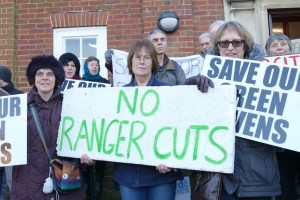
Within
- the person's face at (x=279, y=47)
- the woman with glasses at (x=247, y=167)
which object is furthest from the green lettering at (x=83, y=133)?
the person's face at (x=279, y=47)

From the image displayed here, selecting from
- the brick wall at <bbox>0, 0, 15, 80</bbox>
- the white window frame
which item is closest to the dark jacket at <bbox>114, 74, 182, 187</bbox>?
the white window frame

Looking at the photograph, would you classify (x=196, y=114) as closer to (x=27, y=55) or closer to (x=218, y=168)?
(x=218, y=168)

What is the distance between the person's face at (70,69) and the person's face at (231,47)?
2.38m

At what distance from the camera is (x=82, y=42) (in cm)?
610

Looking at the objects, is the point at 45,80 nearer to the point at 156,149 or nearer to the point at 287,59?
the point at 156,149

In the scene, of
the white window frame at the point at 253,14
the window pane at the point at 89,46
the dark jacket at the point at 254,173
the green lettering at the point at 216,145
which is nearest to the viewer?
the dark jacket at the point at 254,173

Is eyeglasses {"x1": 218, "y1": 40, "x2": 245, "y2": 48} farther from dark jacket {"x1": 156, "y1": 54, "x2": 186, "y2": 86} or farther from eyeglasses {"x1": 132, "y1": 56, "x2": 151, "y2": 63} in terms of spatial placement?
dark jacket {"x1": 156, "y1": 54, "x2": 186, "y2": 86}

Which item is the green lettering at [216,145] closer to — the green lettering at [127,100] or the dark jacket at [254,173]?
the dark jacket at [254,173]

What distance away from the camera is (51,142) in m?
2.95

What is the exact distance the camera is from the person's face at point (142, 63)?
2.96 meters

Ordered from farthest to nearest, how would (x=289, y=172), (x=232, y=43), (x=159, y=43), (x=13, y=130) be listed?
(x=159, y=43), (x=289, y=172), (x=13, y=130), (x=232, y=43)

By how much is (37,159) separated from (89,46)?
3472mm

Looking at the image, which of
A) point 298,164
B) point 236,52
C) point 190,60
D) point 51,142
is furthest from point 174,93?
point 190,60

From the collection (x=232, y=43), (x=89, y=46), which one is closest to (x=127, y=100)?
(x=232, y=43)
